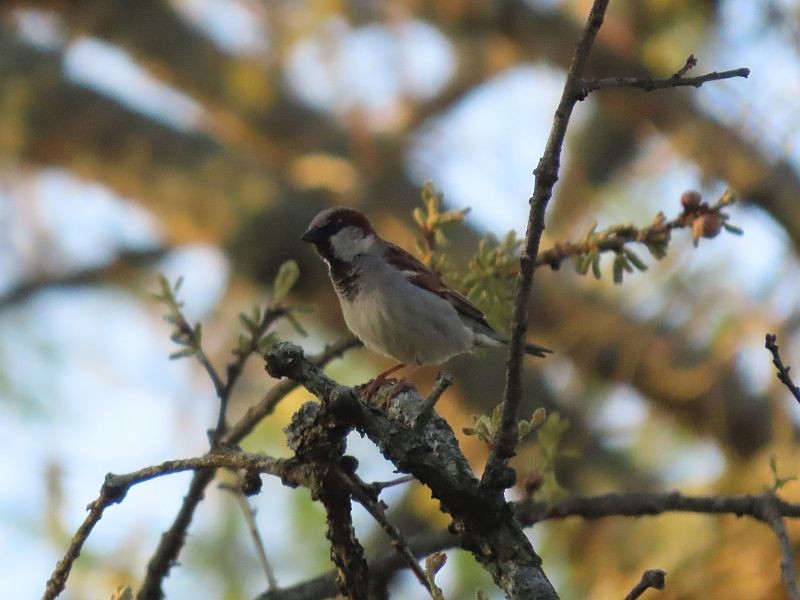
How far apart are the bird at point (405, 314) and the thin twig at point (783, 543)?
1.16 meters

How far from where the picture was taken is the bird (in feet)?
10.9

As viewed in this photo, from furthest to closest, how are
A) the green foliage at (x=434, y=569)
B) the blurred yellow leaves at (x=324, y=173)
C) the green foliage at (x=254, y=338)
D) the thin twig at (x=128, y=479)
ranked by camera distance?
the blurred yellow leaves at (x=324, y=173) < the green foliage at (x=254, y=338) < the thin twig at (x=128, y=479) < the green foliage at (x=434, y=569)

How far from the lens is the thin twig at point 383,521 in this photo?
57.5 inches

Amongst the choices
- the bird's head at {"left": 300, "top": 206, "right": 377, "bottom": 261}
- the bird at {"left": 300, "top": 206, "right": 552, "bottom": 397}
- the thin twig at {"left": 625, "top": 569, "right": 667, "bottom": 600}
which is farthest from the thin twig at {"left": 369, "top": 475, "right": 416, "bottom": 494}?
→ the bird's head at {"left": 300, "top": 206, "right": 377, "bottom": 261}

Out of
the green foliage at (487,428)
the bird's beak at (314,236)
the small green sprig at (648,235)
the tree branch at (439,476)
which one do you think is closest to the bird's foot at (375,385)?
the small green sprig at (648,235)

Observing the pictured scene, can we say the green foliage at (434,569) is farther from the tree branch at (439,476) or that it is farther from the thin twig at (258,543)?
the thin twig at (258,543)

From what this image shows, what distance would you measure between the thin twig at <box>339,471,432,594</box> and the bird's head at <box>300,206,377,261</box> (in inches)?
83.7

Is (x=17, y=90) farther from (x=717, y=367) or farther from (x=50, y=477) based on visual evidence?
(x=717, y=367)

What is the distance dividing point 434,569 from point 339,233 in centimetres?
237

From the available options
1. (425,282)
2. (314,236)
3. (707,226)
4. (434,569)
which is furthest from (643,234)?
(314,236)

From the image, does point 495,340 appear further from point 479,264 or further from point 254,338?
point 254,338

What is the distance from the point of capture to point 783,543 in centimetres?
200

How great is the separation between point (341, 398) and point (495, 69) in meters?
6.08

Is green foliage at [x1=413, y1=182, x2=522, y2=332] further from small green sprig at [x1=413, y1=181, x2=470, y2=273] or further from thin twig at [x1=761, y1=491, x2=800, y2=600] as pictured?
thin twig at [x1=761, y1=491, x2=800, y2=600]
